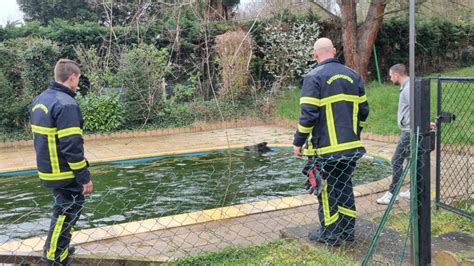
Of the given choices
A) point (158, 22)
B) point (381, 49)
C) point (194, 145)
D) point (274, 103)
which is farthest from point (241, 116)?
point (381, 49)

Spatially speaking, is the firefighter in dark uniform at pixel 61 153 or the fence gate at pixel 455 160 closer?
the firefighter in dark uniform at pixel 61 153

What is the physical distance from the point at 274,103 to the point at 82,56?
553 cm

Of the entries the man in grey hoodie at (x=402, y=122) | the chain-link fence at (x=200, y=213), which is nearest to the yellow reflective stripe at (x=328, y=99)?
the chain-link fence at (x=200, y=213)

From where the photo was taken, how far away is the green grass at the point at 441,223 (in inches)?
164

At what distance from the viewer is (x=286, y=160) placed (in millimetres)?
8648

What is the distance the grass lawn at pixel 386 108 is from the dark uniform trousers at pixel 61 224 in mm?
6217

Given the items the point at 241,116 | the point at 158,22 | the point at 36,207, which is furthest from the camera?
the point at 158,22

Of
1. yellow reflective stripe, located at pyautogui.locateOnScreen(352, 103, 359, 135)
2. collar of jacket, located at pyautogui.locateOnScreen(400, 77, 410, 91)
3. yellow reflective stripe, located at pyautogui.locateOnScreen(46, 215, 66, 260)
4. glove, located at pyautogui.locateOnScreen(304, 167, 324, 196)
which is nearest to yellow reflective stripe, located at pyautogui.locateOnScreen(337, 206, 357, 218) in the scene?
glove, located at pyautogui.locateOnScreen(304, 167, 324, 196)

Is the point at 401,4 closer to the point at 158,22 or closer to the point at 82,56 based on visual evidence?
the point at 158,22

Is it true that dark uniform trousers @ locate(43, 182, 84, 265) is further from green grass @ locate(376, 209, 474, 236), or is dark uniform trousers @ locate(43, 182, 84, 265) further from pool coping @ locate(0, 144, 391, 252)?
green grass @ locate(376, 209, 474, 236)

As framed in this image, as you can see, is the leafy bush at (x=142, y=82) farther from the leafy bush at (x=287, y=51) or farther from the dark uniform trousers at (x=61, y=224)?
the dark uniform trousers at (x=61, y=224)

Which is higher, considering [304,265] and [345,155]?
[345,155]

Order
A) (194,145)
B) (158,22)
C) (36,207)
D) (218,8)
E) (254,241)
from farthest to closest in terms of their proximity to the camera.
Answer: (218,8), (158,22), (194,145), (36,207), (254,241)

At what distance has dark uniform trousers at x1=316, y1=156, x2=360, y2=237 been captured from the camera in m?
3.87
